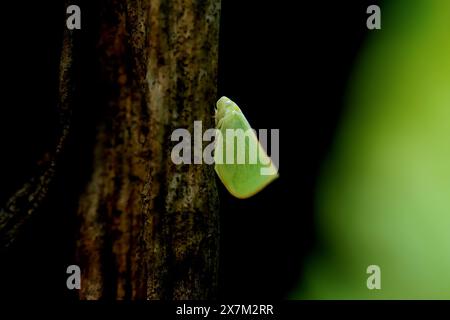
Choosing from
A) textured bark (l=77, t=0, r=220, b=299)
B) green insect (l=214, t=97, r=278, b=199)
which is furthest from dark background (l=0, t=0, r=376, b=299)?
textured bark (l=77, t=0, r=220, b=299)

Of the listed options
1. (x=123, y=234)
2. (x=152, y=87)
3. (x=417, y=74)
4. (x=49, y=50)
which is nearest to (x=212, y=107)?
(x=152, y=87)

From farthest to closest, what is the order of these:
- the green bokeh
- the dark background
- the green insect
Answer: the dark background → the green bokeh → the green insect

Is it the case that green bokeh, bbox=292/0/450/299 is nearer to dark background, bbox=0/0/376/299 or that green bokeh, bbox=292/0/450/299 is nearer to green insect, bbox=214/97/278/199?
dark background, bbox=0/0/376/299

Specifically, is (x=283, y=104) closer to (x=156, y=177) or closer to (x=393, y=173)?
(x=393, y=173)

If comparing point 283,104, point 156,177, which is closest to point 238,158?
point 156,177

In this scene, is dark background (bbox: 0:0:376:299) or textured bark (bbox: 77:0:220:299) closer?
textured bark (bbox: 77:0:220:299)

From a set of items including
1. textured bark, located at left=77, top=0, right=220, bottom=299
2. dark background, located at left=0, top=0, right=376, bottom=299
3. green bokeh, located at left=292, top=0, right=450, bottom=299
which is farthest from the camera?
dark background, located at left=0, top=0, right=376, bottom=299

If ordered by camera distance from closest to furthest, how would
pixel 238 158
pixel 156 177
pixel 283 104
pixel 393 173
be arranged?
pixel 156 177
pixel 238 158
pixel 393 173
pixel 283 104
